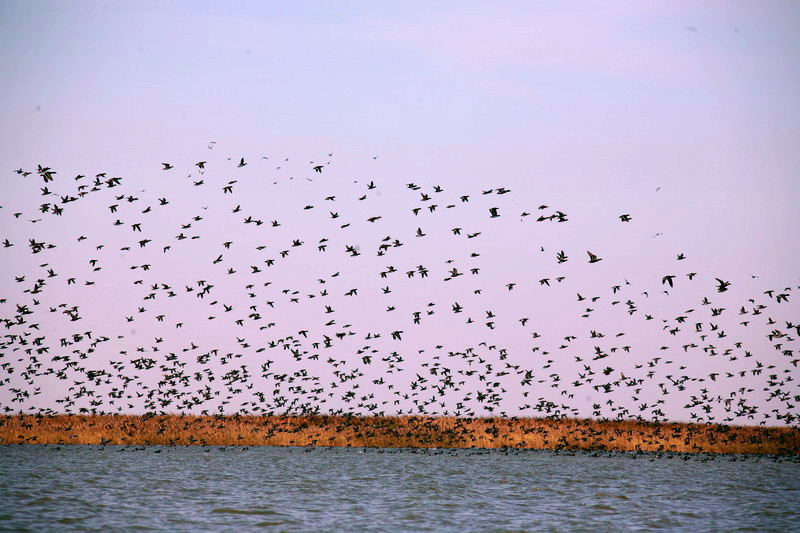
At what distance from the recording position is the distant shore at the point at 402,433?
52125 mm

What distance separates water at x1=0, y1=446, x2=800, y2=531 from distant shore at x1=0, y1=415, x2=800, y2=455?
2.55 meters

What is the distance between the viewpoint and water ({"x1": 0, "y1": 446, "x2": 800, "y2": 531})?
25297mm

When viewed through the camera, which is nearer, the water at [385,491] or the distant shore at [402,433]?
the water at [385,491]

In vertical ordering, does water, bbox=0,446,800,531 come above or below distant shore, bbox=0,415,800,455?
below

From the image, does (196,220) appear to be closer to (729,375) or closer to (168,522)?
(168,522)

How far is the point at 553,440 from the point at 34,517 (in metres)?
38.0

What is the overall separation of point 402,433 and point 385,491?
80.3 ft

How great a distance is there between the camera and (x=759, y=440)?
51.5 m

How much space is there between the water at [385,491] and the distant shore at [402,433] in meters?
2.55

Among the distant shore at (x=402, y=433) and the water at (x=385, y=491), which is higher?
the distant shore at (x=402, y=433)

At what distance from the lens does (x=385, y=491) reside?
32.7 m

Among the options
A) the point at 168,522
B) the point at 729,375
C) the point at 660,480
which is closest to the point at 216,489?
the point at 168,522

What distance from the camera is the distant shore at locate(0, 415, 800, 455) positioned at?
5212 cm

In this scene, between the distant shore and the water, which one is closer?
the water
